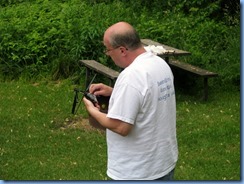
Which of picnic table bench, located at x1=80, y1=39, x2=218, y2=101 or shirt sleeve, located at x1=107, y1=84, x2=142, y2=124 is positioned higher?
shirt sleeve, located at x1=107, y1=84, x2=142, y2=124

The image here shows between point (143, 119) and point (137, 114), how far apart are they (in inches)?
2.0

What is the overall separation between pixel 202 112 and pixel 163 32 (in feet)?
8.68

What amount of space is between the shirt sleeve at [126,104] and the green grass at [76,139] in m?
2.40

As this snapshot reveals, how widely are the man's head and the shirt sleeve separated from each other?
180mm

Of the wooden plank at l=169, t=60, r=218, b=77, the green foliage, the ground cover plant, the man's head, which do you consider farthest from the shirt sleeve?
the green foliage

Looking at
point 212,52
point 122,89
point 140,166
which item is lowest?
point 212,52

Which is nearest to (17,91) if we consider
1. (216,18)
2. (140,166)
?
(216,18)

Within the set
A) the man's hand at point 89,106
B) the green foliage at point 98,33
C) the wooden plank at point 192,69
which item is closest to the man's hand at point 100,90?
the man's hand at point 89,106

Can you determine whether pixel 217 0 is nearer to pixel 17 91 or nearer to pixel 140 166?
pixel 17 91

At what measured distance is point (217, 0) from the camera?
1095 centimetres

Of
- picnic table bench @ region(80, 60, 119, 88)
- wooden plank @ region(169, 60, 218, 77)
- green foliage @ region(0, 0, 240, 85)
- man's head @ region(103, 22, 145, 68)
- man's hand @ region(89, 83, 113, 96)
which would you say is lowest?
green foliage @ region(0, 0, 240, 85)

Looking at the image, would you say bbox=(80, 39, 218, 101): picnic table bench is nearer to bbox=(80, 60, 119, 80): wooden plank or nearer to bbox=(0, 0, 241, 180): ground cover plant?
bbox=(80, 60, 119, 80): wooden plank

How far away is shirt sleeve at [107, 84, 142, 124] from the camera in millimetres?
3043

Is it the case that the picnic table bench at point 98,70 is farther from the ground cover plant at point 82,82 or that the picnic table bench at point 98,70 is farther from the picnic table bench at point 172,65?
the ground cover plant at point 82,82
